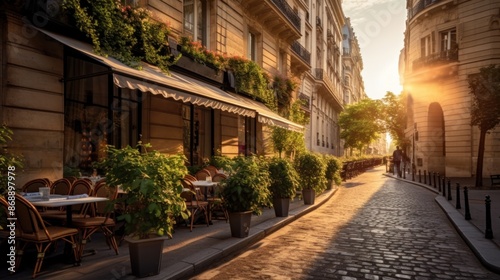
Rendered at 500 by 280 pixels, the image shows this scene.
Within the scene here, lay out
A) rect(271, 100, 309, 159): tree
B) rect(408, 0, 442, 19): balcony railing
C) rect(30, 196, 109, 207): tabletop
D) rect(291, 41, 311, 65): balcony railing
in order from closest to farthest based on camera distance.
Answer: rect(30, 196, 109, 207): tabletop → rect(271, 100, 309, 159): tree → rect(291, 41, 311, 65): balcony railing → rect(408, 0, 442, 19): balcony railing

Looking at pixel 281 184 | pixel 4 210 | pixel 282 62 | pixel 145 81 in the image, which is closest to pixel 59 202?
pixel 4 210

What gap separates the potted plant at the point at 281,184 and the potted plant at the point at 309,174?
2.33 meters

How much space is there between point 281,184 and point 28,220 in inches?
221

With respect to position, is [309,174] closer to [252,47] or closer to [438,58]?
[252,47]

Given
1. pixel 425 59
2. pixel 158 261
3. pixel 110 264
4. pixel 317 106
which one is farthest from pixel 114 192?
pixel 317 106

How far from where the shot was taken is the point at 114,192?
5.20 m

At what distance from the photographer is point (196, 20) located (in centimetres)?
1338

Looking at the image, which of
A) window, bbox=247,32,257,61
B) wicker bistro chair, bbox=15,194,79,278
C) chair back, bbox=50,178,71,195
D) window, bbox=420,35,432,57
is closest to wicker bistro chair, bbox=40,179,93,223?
chair back, bbox=50,178,71,195

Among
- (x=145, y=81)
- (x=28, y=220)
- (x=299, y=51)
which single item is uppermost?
(x=299, y=51)

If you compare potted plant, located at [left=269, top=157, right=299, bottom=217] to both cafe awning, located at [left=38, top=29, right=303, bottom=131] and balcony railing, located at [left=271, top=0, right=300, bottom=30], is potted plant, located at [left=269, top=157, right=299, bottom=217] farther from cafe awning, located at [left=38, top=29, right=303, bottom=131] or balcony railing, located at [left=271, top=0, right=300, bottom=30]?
→ balcony railing, located at [left=271, top=0, right=300, bottom=30]

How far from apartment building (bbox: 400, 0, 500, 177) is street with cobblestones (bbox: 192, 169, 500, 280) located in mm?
16840

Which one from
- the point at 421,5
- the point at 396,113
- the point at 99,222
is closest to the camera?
the point at 99,222

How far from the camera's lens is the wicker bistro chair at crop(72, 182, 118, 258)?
4922mm

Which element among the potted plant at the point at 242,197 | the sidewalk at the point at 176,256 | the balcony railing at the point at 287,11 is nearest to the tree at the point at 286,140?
the balcony railing at the point at 287,11
